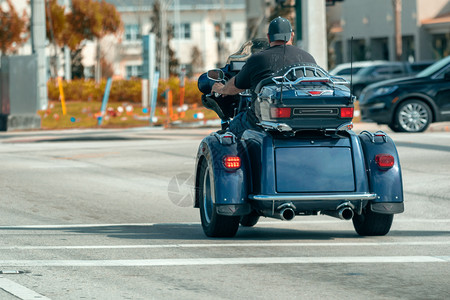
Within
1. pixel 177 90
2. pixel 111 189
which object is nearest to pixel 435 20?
pixel 177 90

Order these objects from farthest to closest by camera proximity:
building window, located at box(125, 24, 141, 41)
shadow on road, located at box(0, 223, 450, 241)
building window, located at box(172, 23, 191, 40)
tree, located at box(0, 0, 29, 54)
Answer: building window, located at box(172, 23, 191, 40) < building window, located at box(125, 24, 141, 41) < tree, located at box(0, 0, 29, 54) < shadow on road, located at box(0, 223, 450, 241)

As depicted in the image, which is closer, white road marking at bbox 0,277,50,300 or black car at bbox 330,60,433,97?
white road marking at bbox 0,277,50,300

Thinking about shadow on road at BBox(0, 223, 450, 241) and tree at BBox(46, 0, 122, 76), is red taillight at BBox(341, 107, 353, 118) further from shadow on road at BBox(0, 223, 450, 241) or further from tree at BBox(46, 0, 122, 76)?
tree at BBox(46, 0, 122, 76)

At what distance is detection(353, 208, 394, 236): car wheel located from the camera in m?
8.96

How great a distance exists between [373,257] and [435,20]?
166ft

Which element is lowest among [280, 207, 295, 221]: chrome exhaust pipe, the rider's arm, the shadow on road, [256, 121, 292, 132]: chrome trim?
the shadow on road

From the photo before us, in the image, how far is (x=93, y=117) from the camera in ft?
100

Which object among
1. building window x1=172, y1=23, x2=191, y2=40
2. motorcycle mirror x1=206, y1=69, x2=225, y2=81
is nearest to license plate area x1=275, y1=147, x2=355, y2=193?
motorcycle mirror x1=206, y1=69, x2=225, y2=81

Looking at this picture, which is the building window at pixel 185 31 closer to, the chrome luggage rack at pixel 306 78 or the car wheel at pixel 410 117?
the car wheel at pixel 410 117

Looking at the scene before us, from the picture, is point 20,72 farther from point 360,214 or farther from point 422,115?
point 360,214

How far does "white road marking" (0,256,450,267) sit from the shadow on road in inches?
48.3

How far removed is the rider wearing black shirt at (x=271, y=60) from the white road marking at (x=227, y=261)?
1572mm

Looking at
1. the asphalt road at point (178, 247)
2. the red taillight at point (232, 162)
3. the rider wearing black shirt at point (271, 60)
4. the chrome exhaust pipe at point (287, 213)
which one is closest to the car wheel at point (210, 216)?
the asphalt road at point (178, 247)

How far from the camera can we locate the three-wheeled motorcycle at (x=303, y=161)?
8.45 m
